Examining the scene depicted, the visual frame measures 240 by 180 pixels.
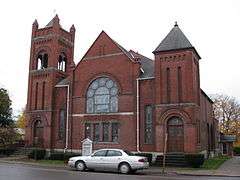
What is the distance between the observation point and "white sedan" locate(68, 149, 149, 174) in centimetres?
2202

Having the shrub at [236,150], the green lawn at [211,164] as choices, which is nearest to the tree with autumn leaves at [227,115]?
the shrub at [236,150]

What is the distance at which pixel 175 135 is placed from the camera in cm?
3086

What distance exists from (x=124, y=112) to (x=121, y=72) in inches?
168

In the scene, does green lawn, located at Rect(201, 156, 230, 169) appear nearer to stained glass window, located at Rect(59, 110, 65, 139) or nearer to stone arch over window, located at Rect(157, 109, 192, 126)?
stone arch over window, located at Rect(157, 109, 192, 126)

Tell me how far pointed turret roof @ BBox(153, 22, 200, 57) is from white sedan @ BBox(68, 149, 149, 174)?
43.0 ft

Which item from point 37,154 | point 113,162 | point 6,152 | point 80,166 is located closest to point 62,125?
point 37,154

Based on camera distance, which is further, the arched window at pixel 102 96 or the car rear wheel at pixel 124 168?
the arched window at pixel 102 96

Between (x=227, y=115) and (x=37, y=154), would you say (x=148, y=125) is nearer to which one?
(x=37, y=154)

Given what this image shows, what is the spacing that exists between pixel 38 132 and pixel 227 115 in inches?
1655

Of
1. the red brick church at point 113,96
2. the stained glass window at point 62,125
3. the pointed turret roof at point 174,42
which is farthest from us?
the stained glass window at point 62,125

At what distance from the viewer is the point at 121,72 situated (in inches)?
1382

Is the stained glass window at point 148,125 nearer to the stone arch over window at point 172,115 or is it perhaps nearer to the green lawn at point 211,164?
the stone arch over window at point 172,115

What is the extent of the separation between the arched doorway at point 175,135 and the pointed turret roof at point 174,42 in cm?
673

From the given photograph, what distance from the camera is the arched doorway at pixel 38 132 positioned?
3859 cm
